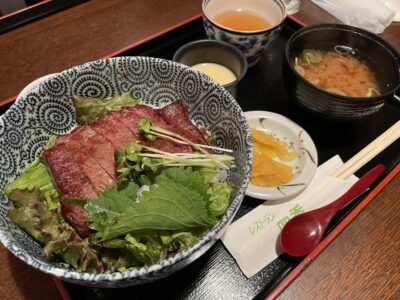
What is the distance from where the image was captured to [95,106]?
4.66ft

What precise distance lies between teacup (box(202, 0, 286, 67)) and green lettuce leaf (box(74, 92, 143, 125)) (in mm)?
744

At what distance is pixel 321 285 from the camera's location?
1.28 meters

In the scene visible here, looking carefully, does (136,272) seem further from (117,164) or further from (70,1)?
(70,1)

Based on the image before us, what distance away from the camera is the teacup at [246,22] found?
1.85 meters

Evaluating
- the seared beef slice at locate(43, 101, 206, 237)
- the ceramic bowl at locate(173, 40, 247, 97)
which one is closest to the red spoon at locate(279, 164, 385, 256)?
the seared beef slice at locate(43, 101, 206, 237)

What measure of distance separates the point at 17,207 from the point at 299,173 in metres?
1.14

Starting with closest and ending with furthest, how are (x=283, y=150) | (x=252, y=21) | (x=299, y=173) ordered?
(x=299, y=173) → (x=283, y=150) → (x=252, y=21)

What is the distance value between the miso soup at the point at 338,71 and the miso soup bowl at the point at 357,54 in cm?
3

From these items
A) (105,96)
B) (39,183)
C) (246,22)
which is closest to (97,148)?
(39,183)

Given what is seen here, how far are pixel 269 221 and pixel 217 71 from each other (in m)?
0.91

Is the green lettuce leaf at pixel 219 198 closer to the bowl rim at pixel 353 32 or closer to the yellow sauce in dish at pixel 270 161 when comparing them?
the yellow sauce in dish at pixel 270 161

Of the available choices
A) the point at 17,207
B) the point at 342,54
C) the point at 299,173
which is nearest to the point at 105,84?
the point at 17,207

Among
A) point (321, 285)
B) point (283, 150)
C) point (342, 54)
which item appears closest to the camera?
point (321, 285)

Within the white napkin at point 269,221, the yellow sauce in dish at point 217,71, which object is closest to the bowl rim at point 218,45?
the yellow sauce in dish at point 217,71
